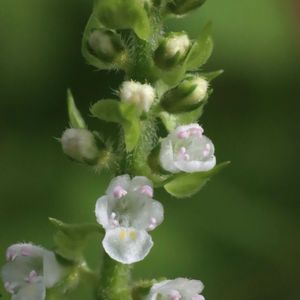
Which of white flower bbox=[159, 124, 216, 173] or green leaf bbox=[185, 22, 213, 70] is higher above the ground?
green leaf bbox=[185, 22, 213, 70]

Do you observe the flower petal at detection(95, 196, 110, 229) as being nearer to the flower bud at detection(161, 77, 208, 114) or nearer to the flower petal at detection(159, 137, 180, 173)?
the flower petal at detection(159, 137, 180, 173)

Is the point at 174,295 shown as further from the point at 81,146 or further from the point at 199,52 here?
the point at 199,52

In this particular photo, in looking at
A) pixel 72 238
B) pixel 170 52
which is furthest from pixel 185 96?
pixel 72 238

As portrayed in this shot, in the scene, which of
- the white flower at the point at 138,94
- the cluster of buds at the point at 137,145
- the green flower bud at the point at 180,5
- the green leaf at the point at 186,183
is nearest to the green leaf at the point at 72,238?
the cluster of buds at the point at 137,145

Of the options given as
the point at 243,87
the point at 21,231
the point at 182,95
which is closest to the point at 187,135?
the point at 182,95

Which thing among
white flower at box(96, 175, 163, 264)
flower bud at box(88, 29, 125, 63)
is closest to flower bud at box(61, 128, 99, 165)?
white flower at box(96, 175, 163, 264)

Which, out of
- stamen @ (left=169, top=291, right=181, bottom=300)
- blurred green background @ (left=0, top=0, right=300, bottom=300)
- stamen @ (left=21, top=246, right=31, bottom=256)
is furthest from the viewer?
blurred green background @ (left=0, top=0, right=300, bottom=300)
